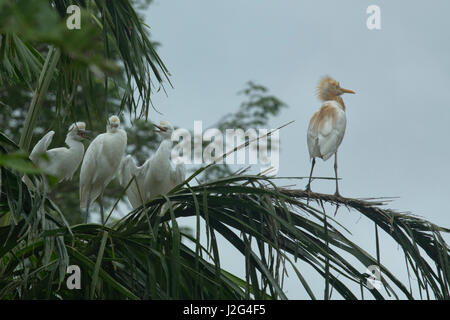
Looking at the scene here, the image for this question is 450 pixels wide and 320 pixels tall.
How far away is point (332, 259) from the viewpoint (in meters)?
1.97

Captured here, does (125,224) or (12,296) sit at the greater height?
(125,224)

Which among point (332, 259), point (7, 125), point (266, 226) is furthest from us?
point (7, 125)

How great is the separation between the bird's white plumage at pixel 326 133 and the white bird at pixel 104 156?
4.28ft

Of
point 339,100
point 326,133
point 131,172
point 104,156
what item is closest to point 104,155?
point 104,156

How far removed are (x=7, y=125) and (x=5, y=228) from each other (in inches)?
225

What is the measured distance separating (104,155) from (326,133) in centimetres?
153

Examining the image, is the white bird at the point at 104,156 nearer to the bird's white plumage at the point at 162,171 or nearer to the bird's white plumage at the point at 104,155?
the bird's white plumage at the point at 104,155

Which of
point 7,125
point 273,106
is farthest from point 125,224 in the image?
point 273,106

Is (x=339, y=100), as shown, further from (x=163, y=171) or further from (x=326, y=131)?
(x=163, y=171)

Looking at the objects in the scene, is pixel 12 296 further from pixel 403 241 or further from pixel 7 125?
pixel 7 125

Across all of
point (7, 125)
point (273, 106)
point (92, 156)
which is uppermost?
point (273, 106)

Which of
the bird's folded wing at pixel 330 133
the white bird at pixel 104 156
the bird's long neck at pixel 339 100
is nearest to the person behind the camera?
the bird's folded wing at pixel 330 133

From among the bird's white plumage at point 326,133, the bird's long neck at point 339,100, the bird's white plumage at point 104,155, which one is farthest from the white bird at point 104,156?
the bird's long neck at point 339,100

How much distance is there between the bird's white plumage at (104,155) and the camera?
4.21 metres
